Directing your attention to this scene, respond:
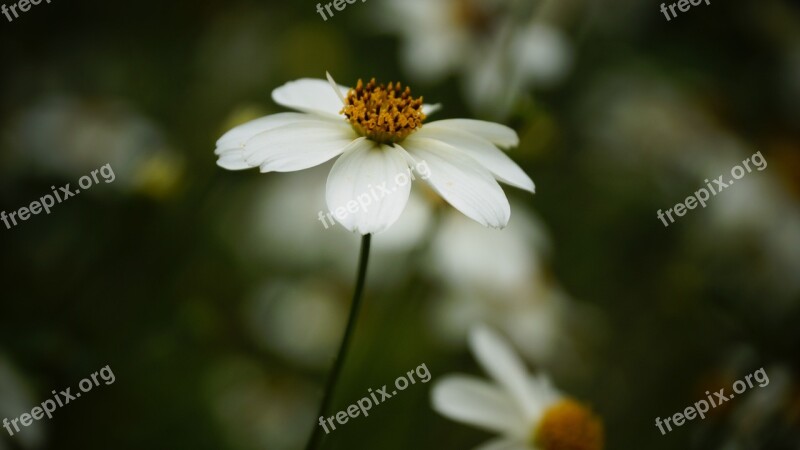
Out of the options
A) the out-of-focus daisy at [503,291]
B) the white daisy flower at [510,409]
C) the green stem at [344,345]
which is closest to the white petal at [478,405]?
the white daisy flower at [510,409]

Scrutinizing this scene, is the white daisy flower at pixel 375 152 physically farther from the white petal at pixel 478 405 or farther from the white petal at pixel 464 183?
the white petal at pixel 478 405

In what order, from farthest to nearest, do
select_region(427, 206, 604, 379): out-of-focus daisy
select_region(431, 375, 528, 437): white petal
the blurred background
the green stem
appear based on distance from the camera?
select_region(427, 206, 604, 379): out-of-focus daisy < the blurred background < select_region(431, 375, 528, 437): white petal < the green stem

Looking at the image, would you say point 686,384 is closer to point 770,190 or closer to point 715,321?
point 715,321

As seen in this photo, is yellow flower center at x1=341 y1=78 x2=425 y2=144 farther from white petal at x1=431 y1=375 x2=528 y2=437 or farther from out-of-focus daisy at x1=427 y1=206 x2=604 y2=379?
out-of-focus daisy at x1=427 y1=206 x2=604 y2=379

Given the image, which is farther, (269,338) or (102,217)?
(269,338)

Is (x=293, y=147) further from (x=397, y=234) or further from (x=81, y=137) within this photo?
(x=81, y=137)

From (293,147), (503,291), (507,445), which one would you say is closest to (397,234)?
(503,291)

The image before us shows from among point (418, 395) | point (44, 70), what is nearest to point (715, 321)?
point (418, 395)

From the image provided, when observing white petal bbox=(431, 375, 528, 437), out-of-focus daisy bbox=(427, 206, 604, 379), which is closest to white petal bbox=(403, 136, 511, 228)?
white petal bbox=(431, 375, 528, 437)
